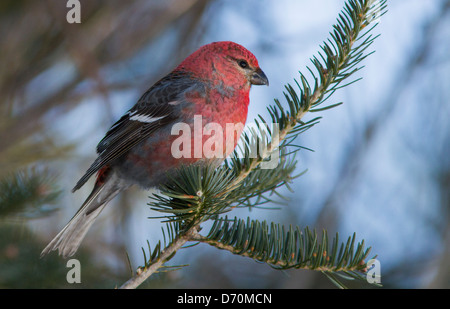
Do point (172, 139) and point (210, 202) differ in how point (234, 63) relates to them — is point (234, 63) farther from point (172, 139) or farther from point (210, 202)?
point (210, 202)

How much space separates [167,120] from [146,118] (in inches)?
8.3

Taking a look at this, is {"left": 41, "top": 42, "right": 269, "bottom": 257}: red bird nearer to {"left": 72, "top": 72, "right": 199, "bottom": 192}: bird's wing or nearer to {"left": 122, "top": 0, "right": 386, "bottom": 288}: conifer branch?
{"left": 72, "top": 72, "right": 199, "bottom": 192}: bird's wing

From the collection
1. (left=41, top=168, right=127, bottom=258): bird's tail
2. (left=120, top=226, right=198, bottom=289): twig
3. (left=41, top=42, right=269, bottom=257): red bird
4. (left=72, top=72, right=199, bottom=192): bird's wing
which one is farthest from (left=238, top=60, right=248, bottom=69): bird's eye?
(left=120, top=226, right=198, bottom=289): twig

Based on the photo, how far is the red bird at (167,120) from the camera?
10.3 ft

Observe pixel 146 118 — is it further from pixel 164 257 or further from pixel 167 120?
pixel 164 257

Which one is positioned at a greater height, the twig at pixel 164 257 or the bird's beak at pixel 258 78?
the bird's beak at pixel 258 78

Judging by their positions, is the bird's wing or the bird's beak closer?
the bird's wing

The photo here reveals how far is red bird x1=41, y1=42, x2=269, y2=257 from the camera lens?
10.3 feet

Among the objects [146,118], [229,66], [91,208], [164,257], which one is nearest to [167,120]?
[146,118]

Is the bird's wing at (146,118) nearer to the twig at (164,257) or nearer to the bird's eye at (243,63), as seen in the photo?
the bird's eye at (243,63)

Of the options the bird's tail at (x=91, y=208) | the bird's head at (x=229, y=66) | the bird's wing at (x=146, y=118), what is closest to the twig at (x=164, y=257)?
the bird's tail at (x=91, y=208)

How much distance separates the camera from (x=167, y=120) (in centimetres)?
332

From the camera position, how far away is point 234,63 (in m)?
3.48

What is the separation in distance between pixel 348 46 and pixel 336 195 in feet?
8.70
